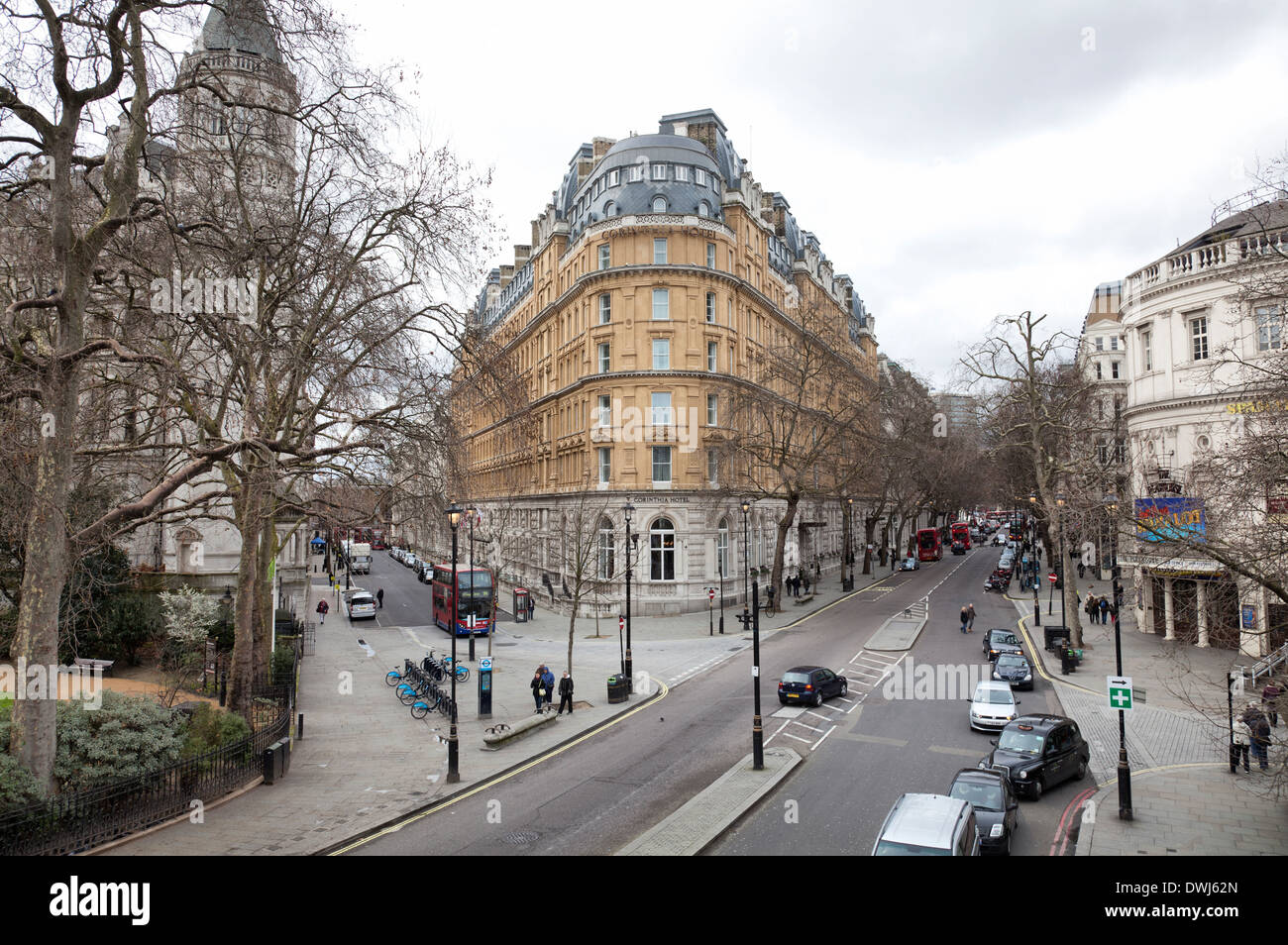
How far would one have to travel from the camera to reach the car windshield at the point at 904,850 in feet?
34.7

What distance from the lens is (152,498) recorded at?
1168cm

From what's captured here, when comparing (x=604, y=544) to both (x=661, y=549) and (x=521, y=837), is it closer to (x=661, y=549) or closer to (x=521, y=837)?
(x=661, y=549)

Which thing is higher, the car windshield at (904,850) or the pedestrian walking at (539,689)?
the car windshield at (904,850)

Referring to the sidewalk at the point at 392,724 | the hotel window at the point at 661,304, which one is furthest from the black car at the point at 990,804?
the hotel window at the point at 661,304

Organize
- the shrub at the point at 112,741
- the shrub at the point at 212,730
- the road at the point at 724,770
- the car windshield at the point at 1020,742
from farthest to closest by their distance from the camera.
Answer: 1. the car windshield at the point at 1020,742
2. the shrub at the point at 212,730
3. the road at the point at 724,770
4. the shrub at the point at 112,741

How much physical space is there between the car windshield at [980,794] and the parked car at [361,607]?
4102 centimetres

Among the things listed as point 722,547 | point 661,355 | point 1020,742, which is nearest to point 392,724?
point 1020,742

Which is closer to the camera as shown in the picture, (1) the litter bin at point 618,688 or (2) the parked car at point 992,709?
(2) the parked car at point 992,709

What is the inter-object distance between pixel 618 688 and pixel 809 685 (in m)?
6.33

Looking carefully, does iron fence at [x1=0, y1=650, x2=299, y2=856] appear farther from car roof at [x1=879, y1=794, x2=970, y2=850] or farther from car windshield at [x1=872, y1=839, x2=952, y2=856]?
car roof at [x1=879, y1=794, x2=970, y2=850]

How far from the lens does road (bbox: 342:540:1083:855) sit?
13594 millimetres

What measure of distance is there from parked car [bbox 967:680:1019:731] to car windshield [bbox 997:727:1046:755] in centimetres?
290

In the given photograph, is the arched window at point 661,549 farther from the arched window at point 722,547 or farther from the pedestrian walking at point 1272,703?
the pedestrian walking at point 1272,703
